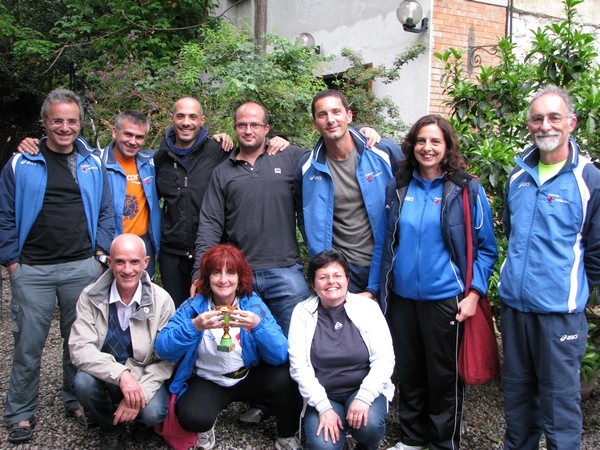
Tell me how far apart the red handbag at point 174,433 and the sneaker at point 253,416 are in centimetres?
42

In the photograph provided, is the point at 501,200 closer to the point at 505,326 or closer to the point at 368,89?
the point at 505,326

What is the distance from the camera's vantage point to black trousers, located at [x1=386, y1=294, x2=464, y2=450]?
128 inches

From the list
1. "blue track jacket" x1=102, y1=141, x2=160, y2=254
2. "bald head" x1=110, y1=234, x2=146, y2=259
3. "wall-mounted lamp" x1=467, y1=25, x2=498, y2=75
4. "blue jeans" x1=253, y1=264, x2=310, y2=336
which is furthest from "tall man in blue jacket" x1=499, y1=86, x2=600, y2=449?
"wall-mounted lamp" x1=467, y1=25, x2=498, y2=75

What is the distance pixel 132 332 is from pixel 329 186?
153 centimetres

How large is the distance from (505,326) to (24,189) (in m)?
3.05

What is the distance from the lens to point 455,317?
320 centimetres

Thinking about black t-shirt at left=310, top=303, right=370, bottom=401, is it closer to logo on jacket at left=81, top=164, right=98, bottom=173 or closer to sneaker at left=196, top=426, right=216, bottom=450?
sneaker at left=196, top=426, right=216, bottom=450

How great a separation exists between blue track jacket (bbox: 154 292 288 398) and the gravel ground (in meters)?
0.55

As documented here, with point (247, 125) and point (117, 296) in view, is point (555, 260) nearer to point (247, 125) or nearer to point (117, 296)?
point (247, 125)

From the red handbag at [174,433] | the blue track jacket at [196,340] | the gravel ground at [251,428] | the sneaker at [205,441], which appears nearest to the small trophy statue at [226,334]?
the blue track jacket at [196,340]

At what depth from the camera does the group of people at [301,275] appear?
2922 mm

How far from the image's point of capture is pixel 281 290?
372cm

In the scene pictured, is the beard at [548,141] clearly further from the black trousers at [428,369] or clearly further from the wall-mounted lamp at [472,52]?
the wall-mounted lamp at [472,52]

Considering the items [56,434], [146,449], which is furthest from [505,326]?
[56,434]
